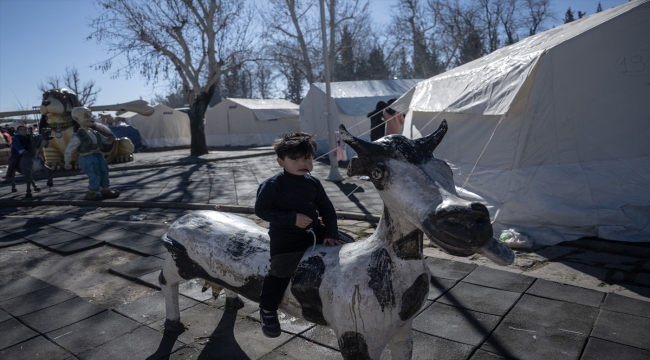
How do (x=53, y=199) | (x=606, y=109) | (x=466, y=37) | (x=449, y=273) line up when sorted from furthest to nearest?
(x=466, y=37) < (x=53, y=199) < (x=606, y=109) < (x=449, y=273)

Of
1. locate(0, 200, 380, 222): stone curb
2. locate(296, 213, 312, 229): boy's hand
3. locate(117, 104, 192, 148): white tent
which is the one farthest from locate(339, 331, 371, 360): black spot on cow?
locate(117, 104, 192, 148): white tent

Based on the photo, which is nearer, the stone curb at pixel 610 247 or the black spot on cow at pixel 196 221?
the black spot on cow at pixel 196 221

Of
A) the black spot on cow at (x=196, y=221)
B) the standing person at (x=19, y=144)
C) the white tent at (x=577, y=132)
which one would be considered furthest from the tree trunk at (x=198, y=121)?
the black spot on cow at (x=196, y=221)

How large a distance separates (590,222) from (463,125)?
225cm

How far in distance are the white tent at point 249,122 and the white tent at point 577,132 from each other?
20850mm

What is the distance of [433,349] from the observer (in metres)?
2.91

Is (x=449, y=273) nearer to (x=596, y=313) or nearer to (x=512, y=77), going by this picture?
(x=596, y=313)

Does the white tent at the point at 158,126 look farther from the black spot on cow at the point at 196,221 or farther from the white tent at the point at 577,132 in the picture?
the black spot on cow at the point at 196,221

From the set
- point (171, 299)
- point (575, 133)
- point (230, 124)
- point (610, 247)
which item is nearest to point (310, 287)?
point (171, 299)

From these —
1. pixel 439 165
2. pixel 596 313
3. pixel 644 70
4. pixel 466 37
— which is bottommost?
pixel 596 313

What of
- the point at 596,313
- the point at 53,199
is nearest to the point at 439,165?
the point at 596,313

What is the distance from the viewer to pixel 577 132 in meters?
5.68

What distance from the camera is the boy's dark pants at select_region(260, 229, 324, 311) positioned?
2.35 meters

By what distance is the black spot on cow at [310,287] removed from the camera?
221 centimetres
